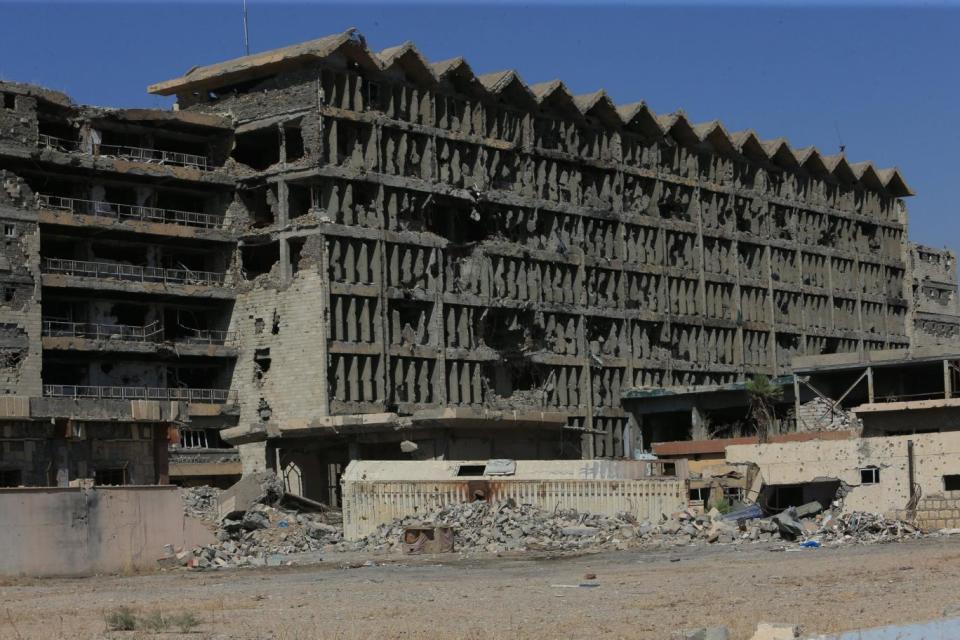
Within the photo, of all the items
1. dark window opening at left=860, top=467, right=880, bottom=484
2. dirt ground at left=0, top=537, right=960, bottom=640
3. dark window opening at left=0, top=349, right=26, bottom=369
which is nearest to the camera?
dirt ground at left=0, top=537, right=960, bottom=640

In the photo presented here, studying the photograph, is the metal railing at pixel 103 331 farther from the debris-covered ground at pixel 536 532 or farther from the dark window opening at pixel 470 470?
the dark window opening at pixel 470 470

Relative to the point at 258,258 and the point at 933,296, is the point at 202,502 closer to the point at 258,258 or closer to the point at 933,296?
the point at 258,258

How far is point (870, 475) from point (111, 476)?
21.3 metres

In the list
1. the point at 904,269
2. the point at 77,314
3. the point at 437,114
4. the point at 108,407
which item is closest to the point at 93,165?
the point at 77,314

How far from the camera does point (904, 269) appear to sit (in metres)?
108

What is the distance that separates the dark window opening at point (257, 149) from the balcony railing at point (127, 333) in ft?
26.4

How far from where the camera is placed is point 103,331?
237 ft

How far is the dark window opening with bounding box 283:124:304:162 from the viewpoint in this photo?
242 feet

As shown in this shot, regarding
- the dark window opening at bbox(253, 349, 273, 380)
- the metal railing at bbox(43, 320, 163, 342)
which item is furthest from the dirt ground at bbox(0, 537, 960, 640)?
the dark window opening at bbox(253, 349, 273, 380)

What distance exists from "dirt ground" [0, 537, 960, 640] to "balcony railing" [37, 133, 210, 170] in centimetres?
3400

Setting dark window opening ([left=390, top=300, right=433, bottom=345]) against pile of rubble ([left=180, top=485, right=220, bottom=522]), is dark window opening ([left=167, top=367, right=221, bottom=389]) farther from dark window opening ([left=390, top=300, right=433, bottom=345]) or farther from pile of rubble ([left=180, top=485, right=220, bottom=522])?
pile of rubble ([left=180, top=485, right=220, bottom=522])

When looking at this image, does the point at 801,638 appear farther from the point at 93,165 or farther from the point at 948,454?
the point at 93,165

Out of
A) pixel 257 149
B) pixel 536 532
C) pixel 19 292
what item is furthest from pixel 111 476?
pixel 257 149

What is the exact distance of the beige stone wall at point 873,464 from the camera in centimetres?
4716
